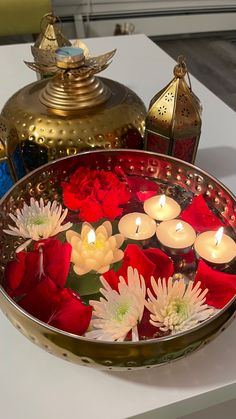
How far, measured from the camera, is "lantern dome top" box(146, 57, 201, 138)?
0.59 meters

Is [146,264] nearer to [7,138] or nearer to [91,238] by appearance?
[91,238]

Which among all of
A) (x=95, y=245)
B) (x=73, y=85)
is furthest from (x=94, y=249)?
(x=73, y=85)

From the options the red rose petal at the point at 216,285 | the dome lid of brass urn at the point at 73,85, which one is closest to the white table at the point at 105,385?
the red rose petal at the point at 216,285

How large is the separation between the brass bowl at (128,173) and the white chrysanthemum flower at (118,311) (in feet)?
0.11

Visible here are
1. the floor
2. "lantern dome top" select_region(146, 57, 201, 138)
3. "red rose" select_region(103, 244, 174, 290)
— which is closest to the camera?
"red rose" select_region(103, 244, 174, 290)

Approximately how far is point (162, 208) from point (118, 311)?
0.17 metres

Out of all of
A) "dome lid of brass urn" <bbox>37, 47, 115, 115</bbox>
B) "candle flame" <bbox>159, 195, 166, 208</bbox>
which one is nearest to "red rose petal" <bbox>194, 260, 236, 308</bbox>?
"candle flame" <bbox>159, 195, 166, 208</bbox>

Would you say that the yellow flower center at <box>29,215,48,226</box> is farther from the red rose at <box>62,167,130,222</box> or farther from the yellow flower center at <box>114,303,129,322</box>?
the yellow flower center at <box>114,303,129,322</box>

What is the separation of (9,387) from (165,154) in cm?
33

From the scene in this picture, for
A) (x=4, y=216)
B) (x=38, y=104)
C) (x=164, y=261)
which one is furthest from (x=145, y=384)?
(x=38, y=104)

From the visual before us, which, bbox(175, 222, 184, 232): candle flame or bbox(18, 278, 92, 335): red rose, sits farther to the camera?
A: bbox(175, 222, 184, 232): candle flame

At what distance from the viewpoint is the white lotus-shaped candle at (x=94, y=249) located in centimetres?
50

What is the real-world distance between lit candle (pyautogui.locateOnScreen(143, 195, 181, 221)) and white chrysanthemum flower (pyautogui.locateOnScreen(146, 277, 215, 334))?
12 centimetres

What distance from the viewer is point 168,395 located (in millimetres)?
437
